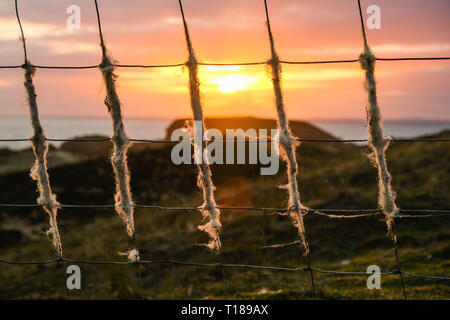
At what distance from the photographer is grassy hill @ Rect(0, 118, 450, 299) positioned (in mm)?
6027

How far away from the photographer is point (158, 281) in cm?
796

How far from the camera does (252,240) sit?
9.09 metres

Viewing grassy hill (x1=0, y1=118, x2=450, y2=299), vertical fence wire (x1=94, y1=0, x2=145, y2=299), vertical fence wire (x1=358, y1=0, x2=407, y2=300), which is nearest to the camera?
vertical fence wire (x1=358, y1=0, x2=407, y2=300)

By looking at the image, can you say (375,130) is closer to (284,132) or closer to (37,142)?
(284,132)

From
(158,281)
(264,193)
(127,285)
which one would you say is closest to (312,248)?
(158,281)

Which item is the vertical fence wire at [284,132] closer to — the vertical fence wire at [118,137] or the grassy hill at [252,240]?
the grassy hill at [252,240]

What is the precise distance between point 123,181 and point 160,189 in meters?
14.3

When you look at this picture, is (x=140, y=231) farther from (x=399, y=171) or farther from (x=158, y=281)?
(x=399, y=171)

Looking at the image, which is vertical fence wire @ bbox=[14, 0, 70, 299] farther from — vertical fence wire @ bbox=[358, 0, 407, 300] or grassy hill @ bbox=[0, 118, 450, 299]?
vertical fence wire @ bbox=[358, 0, 407, 300]

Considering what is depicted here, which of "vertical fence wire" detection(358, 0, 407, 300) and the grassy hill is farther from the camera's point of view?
the grassy hill

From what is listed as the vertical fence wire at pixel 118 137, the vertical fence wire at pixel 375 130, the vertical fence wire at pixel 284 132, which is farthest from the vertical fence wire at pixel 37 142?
the vertical fence wire at pixel 375 130

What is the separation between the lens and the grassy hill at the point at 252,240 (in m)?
6.03

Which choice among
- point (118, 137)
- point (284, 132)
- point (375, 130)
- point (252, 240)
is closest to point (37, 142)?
point (118, 137)

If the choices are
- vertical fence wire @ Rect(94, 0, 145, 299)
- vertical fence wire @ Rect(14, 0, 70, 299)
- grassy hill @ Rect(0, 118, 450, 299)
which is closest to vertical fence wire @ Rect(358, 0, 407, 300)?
grassy hill @ Rect(0, 118, 450, 299)
